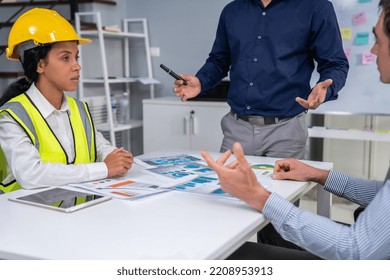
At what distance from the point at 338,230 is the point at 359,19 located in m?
2.50

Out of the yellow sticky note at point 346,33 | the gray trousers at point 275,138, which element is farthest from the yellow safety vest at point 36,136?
the yellow sticky note at point 346,33

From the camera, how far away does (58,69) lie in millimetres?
1677

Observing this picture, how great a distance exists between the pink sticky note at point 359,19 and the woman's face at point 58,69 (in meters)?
2.21

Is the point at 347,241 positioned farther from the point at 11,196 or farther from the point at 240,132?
the point at 240,132

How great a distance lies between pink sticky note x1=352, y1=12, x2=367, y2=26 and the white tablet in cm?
255

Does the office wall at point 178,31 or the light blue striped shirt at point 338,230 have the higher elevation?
the office wall at point 178,31

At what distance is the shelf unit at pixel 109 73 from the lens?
3.91 meters

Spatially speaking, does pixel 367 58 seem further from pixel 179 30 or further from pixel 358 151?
pixel 179 30

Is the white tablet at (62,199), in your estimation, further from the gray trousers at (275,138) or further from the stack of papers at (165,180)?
the gray trousers at (275,138)

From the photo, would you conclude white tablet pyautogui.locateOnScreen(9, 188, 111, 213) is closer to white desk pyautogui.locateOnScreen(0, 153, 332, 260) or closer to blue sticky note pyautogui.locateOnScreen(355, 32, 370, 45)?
white desk pyautogui.locateOnScreen(0, 153, 332, 260)

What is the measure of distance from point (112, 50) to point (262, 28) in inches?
102

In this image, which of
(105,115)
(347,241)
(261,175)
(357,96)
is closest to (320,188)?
(261,175)

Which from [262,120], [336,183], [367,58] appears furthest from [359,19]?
[336,183]

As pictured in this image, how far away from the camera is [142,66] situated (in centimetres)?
455
